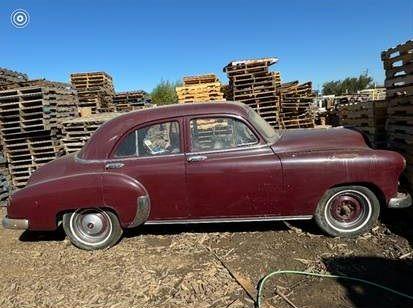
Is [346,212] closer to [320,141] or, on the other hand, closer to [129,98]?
[320,141]

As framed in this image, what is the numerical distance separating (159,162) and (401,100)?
377 centimetres

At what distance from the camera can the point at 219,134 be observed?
18.5ft

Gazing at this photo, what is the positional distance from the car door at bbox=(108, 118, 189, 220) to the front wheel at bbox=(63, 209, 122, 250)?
0.59m

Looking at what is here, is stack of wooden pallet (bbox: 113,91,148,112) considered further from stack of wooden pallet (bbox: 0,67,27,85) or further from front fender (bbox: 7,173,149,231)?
front fender (bbox: 7,173,149,231)

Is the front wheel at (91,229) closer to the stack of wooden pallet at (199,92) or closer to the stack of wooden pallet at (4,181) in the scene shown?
the stack of wooden pallet at (4,181)

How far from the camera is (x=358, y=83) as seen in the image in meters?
88.2

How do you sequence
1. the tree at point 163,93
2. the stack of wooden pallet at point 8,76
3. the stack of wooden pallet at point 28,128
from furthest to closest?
the tree at point 163,93
the stack of wooden pallet at point 8,76
the stack of wooden pallet at point 28,128

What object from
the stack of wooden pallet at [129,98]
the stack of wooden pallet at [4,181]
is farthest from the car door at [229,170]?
the stack of wooden pallet at [129,98]

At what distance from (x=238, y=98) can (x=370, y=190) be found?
8.91 meters

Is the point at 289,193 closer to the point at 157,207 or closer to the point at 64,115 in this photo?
the point at 157,207

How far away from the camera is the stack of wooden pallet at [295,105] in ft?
52.5

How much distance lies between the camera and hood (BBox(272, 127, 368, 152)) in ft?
18.0

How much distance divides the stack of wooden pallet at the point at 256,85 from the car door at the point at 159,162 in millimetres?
8462

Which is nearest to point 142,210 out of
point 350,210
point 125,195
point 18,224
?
point 125,195
